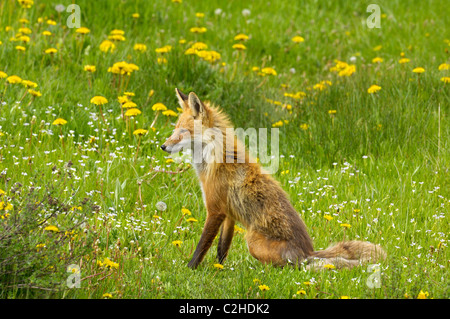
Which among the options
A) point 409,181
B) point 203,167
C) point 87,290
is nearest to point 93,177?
point 203,167

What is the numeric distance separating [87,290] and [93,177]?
235cm

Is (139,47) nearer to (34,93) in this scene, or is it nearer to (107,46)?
(107,46)

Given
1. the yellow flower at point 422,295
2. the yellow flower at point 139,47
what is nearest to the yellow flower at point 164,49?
the yellow flower at point 139,47

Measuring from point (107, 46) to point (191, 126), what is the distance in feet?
11.6

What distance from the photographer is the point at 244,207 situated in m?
5.30

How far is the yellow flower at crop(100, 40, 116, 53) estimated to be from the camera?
866cm

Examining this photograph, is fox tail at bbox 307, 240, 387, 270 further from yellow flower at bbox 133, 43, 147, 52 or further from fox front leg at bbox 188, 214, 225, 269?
yellow flower at bbox 133, 43, 147, 52

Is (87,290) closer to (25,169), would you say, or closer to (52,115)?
(25,169)

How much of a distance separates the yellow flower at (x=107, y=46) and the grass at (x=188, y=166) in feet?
0.31

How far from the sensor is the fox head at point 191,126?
5602 millimetres

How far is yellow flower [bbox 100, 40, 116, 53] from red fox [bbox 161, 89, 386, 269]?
3.27 metres

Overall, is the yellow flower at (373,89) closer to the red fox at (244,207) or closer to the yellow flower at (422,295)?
the red fox at (244,207)

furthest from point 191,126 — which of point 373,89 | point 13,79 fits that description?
point 373,89

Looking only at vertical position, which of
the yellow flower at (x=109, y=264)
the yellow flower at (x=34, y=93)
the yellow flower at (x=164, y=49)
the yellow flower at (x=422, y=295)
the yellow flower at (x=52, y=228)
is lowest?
the yellow flower at (x=422, y=295)
